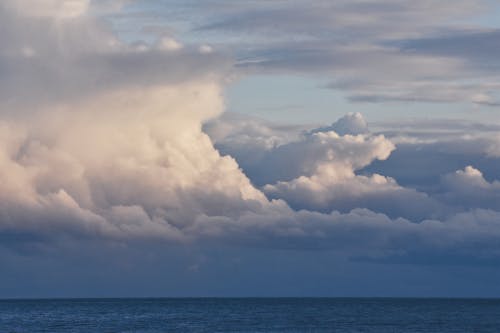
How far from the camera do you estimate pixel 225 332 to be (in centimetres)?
19662

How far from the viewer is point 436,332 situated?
647 feet

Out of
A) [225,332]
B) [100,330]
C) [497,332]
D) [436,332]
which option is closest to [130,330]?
[100,330]

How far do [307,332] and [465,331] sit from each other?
36645 millimetres

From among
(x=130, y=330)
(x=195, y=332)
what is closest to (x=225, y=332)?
(x=195, y=332)

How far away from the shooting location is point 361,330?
198750 mm

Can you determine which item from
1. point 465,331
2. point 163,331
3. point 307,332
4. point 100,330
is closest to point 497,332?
point 465,331

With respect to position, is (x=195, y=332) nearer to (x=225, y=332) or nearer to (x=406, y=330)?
(x=225, y=332)

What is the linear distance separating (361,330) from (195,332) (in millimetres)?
37431

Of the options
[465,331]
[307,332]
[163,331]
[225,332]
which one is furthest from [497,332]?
[163,331]

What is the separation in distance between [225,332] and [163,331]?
45.5 feet

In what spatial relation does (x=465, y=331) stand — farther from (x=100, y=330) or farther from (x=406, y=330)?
(x=100, y=330)

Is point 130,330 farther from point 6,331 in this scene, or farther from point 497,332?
point 497,332

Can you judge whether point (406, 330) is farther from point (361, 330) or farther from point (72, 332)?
point (72, 332)

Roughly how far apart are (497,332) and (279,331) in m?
48.3
